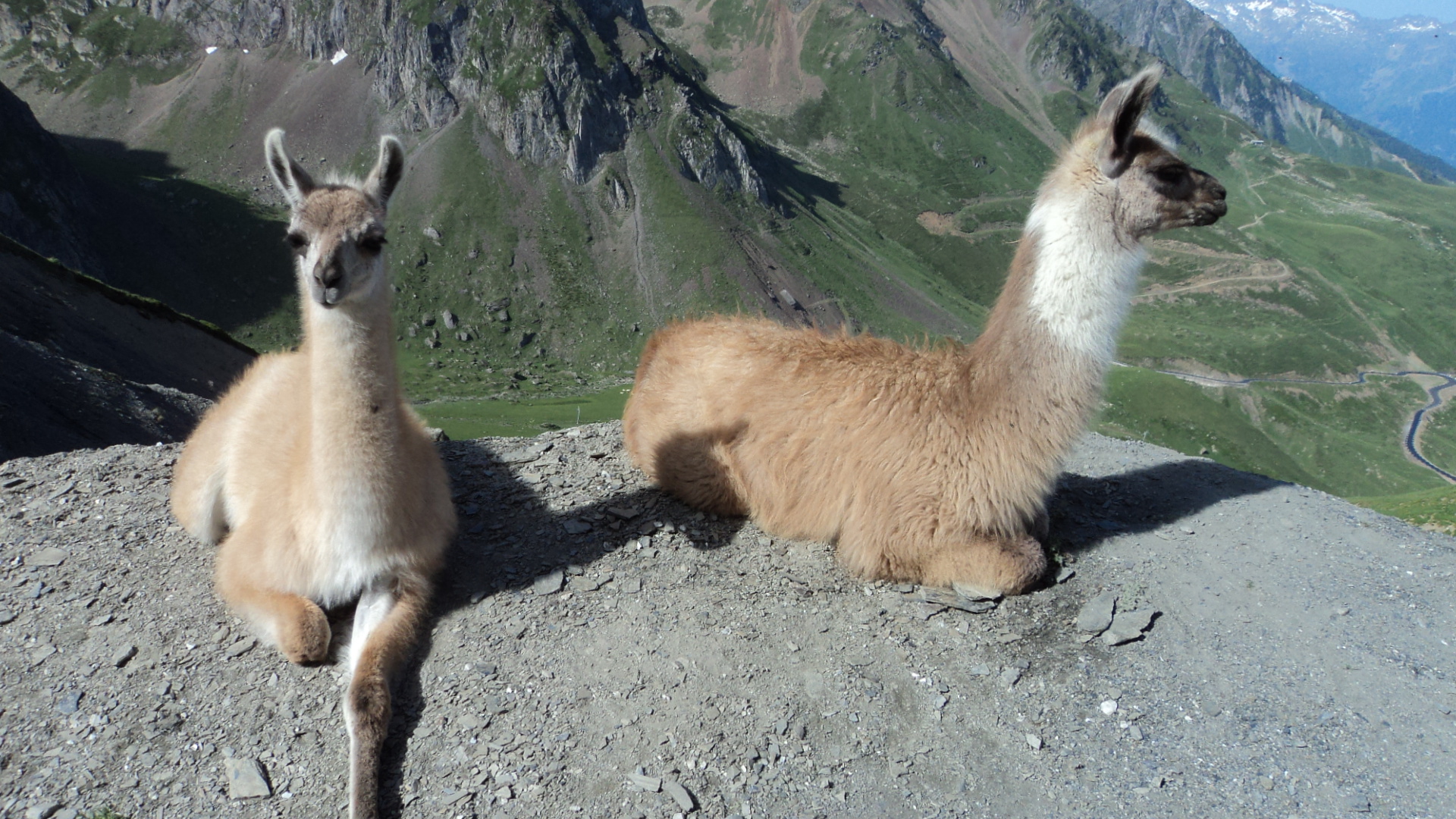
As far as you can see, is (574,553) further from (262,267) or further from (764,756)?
(262,267)

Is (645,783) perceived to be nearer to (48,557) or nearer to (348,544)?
(348,544)

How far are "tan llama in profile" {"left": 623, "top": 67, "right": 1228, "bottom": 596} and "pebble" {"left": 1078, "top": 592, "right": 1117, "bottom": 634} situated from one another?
484mm

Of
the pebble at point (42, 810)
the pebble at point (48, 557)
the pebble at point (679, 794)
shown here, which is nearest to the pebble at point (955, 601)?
the pebble at point (679, 794)

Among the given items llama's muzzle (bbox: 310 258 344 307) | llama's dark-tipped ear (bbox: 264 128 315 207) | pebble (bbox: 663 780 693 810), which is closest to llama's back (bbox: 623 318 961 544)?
pebble (bbox: 663 780 693 810)

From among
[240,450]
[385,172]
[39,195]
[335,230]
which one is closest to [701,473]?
[385,172]

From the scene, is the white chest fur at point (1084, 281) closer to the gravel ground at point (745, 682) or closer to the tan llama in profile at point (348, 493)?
the gravel ground at point (745, 682)

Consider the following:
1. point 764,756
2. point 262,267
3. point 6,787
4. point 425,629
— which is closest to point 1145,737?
point 764,756

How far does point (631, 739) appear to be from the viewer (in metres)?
5.54

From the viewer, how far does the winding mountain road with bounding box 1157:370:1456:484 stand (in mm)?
113938

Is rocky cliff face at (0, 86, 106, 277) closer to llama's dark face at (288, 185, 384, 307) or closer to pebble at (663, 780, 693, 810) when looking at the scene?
llama's dark face at (288, 185, 384, 307)

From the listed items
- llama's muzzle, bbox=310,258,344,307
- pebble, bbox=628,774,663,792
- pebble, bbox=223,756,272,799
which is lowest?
pebble, bbox=223,756,272,799

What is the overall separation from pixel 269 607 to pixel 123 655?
4.25 feet

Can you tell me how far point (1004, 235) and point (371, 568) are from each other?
199248 millimetres

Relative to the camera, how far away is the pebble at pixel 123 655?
6016 millimetres
